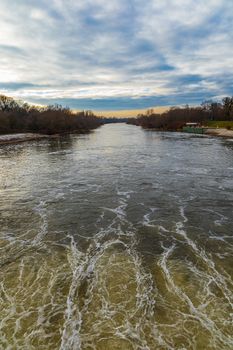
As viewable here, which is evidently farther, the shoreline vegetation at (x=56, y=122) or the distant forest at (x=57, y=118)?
the distant forest at (x=57, y=118)

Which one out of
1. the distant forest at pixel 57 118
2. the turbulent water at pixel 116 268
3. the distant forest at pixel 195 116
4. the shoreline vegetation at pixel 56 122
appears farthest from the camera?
the distant forest at pixel 195 116

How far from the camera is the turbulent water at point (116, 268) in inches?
251

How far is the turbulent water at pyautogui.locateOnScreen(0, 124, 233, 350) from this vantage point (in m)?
6.38

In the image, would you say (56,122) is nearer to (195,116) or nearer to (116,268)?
(195,116)

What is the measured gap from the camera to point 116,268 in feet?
29.8

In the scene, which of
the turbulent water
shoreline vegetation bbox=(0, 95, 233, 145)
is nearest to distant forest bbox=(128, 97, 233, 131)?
Result: shoreline vegetation bbox=(0, 95, 233, 145)

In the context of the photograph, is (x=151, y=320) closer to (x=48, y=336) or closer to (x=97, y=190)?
(x=48, y=336)

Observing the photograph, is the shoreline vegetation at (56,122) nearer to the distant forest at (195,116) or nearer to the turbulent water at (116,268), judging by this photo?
the distant forest at (195,116)

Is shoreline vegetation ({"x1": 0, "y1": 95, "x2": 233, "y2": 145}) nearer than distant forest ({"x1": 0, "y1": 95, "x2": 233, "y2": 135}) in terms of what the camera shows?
Yes

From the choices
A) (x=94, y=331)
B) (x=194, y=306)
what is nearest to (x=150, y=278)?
(x=194, y=306)

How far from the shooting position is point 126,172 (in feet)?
83.9

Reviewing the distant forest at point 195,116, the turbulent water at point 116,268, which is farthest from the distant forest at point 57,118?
the turbulent water at point 116,268

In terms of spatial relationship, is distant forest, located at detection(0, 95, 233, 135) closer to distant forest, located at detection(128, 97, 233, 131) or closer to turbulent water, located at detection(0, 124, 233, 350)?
distant forest, located at detection(128, 97, 233, 131)

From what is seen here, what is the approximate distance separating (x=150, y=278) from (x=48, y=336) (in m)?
3.58
